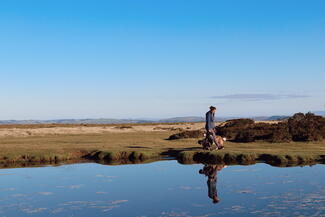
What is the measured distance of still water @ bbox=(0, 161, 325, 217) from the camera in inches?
580

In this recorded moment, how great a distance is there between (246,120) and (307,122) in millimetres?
13582

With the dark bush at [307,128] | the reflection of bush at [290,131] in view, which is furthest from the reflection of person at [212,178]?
the dark bush at [307,128]

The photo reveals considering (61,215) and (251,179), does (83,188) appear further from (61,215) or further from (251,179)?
(251,179)

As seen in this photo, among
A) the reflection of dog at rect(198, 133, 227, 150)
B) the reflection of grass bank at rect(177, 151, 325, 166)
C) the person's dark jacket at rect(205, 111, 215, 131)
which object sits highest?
the person's dark jacket at rect(205, 111, 215, 131)

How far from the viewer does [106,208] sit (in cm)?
1521

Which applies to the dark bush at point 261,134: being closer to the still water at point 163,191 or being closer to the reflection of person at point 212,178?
the still water at point 163,191

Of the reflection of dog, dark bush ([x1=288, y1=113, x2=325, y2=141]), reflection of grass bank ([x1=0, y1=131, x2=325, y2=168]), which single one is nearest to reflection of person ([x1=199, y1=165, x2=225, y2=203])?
reflection of grass bank ([x1=0, y1=131, x2=325, y2=168])

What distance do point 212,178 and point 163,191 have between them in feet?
11.6

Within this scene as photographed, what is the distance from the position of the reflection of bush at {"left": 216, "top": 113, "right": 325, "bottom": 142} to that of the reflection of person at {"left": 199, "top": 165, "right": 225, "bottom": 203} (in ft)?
45.9

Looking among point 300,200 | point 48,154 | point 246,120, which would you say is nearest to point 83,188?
point 300,200

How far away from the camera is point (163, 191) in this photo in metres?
18.2

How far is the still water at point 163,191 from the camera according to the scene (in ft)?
48.3

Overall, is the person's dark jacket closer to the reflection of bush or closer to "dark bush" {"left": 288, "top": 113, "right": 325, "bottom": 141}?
the reflection of bush

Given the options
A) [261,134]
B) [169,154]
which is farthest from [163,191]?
[261,134]
